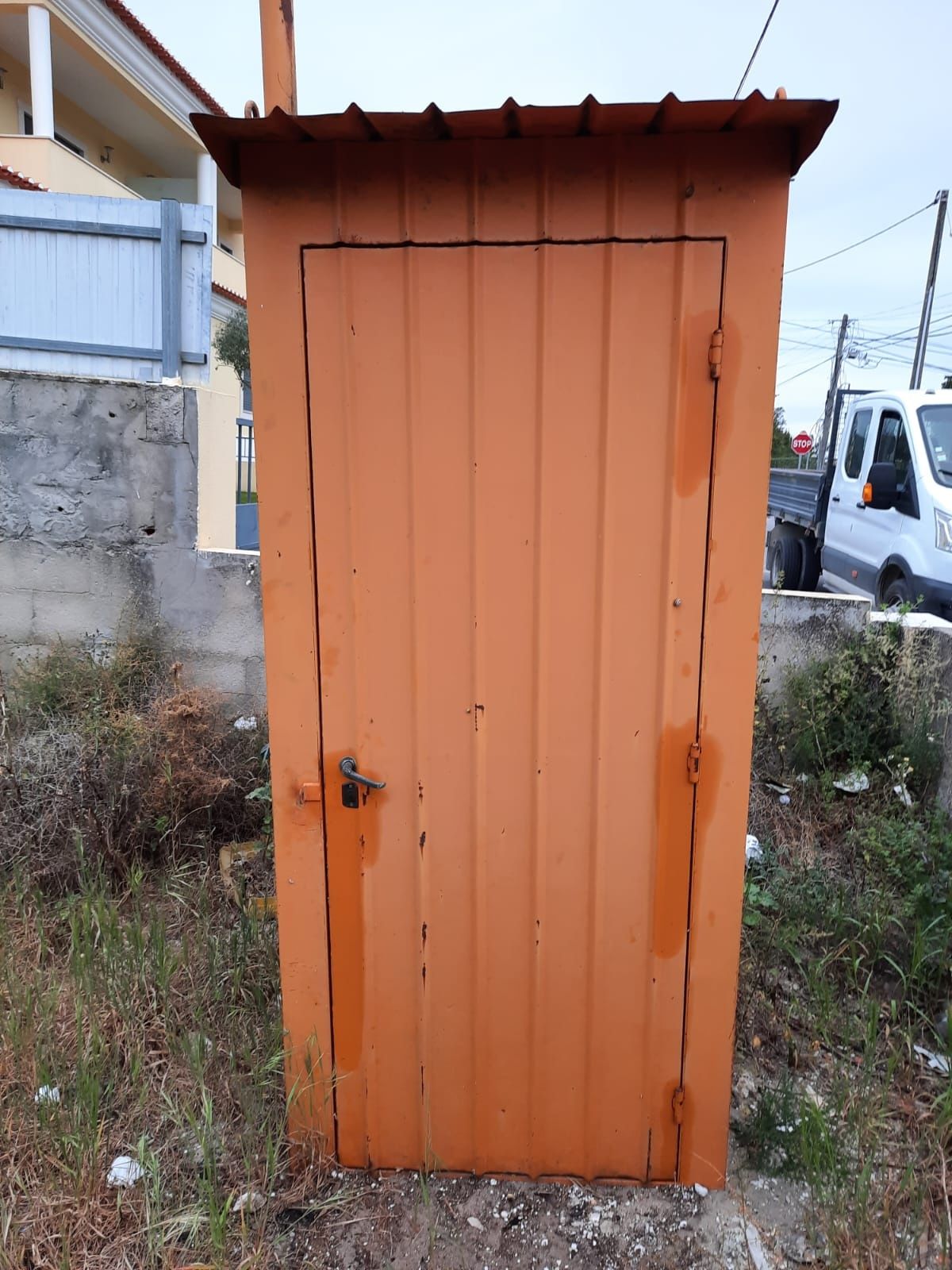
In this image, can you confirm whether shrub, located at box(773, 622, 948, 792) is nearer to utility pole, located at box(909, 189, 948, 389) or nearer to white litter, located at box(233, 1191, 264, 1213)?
white litter, located at box(233, 1191, 264, 1213)

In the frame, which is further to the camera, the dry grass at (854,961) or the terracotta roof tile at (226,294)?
the terracotta roof tile at (226,294)

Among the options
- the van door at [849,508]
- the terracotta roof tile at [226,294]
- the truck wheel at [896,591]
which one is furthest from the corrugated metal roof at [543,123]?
the terracotta roof tile at [226,294]

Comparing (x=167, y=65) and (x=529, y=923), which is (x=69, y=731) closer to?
(x=529, y=923)

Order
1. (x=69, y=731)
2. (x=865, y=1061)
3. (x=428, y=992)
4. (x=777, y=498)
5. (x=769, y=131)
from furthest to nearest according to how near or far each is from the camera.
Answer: (x=777, y=498), (x=69, y=731), (x=865, y=1061), (x=428, y=992), (x=769, y=131)

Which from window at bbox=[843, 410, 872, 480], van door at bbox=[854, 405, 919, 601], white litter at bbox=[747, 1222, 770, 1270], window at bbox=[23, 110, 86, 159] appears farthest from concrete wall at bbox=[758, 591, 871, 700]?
window at bbox=[23, 110, 86, 159]

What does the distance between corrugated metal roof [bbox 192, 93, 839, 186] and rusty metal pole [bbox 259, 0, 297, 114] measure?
1.63 ft

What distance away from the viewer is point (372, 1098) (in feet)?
6.81

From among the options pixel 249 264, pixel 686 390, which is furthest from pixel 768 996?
pixel 249 264

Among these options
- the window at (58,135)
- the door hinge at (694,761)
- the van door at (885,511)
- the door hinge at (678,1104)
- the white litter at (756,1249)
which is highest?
the window at (58,135)

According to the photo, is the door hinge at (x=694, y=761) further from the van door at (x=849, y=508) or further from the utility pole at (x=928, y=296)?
the utility pole at (x=928, y=296)

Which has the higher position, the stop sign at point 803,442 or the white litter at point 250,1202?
the stop sign at point 803,442

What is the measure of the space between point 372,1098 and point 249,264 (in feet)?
6.73

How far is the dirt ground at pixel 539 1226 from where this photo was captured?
6.21ft

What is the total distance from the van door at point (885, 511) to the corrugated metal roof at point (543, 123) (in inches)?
178
